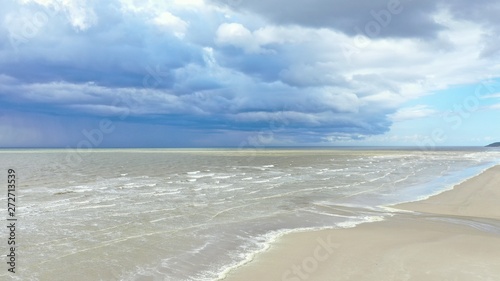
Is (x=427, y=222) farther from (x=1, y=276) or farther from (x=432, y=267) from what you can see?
(x=1, y=276)

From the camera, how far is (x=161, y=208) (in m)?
19.1

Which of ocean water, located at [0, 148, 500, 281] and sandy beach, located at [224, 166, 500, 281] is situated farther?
ocean water, located at [0, 148, 500, 281]

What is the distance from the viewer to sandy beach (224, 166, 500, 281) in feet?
30.5

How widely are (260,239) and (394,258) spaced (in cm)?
457

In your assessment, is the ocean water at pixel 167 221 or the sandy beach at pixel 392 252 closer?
the sandy beach at pixel 392 252

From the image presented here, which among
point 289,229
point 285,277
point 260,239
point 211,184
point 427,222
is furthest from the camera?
point 211,184

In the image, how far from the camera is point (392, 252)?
36.9 feet

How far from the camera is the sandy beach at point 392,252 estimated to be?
9297 millimetres

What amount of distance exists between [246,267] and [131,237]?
5.30m

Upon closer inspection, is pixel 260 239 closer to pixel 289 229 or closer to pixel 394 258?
pixel 289 229

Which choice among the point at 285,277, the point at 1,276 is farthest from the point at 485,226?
the point at 1,276

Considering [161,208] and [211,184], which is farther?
[211,184]

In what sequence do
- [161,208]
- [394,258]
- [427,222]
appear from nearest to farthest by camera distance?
[394,258]
[427,222]
[161,208]

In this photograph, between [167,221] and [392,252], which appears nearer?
[392,252]
